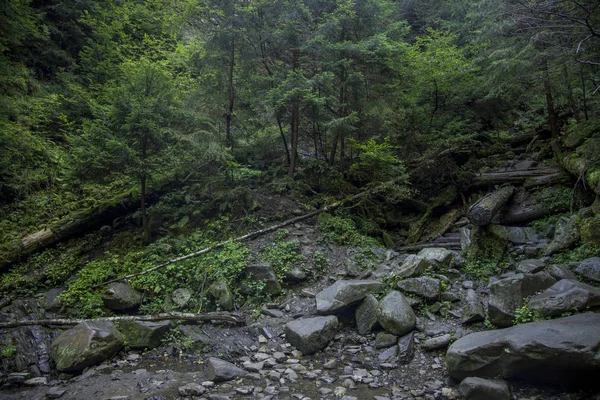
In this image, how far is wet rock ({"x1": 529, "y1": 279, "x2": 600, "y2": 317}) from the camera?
15.4ft

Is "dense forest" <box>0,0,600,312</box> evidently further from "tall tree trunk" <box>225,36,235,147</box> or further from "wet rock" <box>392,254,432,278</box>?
"wet rock" <box>392,254,432,278</box>

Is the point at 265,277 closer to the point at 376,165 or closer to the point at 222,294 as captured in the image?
the point at 222,294

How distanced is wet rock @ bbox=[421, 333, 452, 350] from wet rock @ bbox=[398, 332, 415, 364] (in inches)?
8.1

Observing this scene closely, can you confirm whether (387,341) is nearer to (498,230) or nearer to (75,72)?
(498,230)

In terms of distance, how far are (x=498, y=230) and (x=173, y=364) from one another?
8250mm

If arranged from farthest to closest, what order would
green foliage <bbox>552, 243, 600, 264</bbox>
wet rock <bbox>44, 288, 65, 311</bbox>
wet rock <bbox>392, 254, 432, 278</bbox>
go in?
wet rock <bbox>44, 288, 65, 311</bbox>, wet rock <bbox>392, 254, 432, 278</bbox>, green foliage <bbox>552, 243, 600, 264</bbox>

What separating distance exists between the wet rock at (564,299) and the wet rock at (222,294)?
20.0ft

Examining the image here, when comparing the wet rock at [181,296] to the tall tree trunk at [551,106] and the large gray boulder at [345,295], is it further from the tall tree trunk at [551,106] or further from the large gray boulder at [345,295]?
the tall tree trunk at [551,106]

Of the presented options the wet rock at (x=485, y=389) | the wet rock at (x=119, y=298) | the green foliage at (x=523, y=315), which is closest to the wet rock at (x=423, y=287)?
the green foliage at (x=523, y=315)

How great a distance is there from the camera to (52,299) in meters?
8.84

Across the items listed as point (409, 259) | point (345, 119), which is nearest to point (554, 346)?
point (409, 259)

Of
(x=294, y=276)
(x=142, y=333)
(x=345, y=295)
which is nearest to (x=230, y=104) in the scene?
(x=294, y=276)

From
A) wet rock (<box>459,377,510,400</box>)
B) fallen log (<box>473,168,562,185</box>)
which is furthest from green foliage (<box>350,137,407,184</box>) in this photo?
wet rock (<box>459,377,510,400</box>)

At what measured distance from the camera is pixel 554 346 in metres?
3.99
